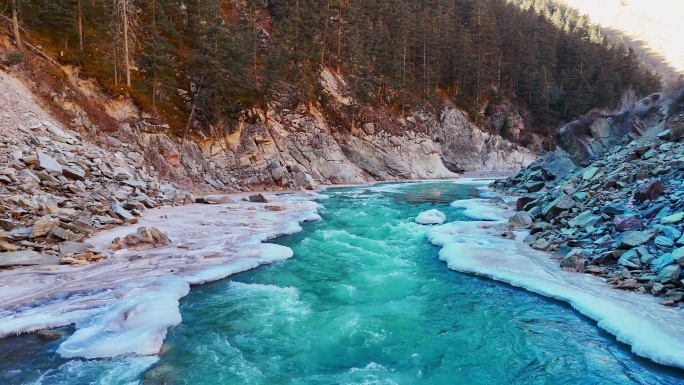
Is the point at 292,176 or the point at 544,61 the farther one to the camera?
the point at 544,61

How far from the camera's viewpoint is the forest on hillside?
29.7 m

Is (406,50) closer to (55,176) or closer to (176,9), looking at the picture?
(176,9)

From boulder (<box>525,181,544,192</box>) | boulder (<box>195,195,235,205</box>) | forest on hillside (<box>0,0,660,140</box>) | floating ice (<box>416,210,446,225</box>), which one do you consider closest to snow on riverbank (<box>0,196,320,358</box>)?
boulder (<box>195,195,235,205</box>)

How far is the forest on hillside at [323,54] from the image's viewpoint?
29.7 meters

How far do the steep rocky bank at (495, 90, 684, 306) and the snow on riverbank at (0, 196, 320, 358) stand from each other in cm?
1036

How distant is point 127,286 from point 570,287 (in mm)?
11905

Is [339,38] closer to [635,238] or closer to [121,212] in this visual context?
[121,212]

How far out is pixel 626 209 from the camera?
13.6 m

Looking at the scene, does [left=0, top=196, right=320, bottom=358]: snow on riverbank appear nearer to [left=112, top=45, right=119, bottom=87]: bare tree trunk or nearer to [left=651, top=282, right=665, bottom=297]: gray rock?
[left=651, top=282, right=665, bottom=297]: gray rock

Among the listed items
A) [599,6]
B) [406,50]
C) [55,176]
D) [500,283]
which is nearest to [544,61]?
[406,50]

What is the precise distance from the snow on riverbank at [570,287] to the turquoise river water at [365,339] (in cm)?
32

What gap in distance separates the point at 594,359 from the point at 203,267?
10.3 m

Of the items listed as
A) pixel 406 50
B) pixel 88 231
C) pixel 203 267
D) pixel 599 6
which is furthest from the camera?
pixel 599 6

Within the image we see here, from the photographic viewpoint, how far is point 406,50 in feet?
208
